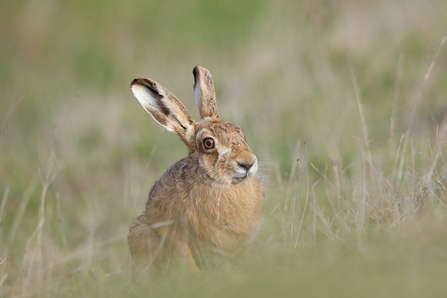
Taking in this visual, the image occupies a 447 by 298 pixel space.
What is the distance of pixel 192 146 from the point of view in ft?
21.2

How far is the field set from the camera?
14.7 ft

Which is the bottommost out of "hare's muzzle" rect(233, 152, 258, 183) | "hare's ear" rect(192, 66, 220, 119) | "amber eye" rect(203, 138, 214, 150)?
"hare's muzzle" rect(233, 152, 258, 183)

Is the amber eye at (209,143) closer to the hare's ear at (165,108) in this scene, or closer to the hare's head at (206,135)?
the hare's head at (206,135)

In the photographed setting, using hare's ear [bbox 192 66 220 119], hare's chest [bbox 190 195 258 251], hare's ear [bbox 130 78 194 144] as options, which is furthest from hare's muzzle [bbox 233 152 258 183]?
hare's ear [bbox 192 66 220 119]

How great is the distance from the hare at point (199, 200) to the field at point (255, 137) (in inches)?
10.9

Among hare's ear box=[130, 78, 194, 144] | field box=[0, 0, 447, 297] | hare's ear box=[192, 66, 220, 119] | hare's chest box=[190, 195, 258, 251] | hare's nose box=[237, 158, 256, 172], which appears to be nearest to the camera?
field box=[0, 0, 447, 297]

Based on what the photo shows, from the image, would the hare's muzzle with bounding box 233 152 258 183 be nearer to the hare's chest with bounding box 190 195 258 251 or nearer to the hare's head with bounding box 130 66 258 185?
the hare's head with bounding box 130 66 258 185

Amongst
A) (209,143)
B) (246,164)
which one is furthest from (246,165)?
(209,143)

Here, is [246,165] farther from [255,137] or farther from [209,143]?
[255,137]

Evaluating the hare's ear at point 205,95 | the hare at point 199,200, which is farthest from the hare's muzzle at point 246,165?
the hare's ear at point 205,95

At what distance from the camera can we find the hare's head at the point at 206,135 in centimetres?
601

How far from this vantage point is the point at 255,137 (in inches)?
385

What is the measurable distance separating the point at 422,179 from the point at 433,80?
4.65 meters

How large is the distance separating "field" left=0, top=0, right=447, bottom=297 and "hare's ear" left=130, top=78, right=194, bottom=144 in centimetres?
88
